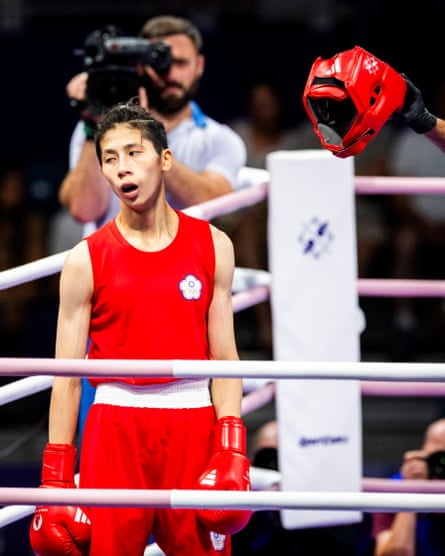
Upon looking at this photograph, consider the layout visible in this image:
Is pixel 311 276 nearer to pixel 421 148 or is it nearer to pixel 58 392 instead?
pixel 58 392

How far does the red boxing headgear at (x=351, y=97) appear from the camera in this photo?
7.58ft

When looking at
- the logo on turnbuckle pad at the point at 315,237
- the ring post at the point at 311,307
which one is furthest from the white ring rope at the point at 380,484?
the logo on turnbuckle pad at the point at 315,237

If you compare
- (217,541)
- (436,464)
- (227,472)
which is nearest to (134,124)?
(227,472)

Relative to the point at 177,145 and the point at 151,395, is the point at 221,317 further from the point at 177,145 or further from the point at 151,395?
the point at 177,145

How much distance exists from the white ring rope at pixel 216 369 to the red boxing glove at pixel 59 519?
24cm

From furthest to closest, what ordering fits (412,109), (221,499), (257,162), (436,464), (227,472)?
(257,162) < (436,464) < (412,109) < (227,472) < (221,499)

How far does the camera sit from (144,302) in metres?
2.29

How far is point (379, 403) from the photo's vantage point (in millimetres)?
4863

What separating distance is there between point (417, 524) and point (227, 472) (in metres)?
1.19

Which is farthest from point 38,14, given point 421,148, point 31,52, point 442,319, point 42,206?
point 442,319

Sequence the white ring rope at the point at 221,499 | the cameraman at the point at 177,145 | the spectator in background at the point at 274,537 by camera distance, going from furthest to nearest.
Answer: the spectator in background at the point at 274,537
the cameraman at the point at 177,145
the white ring rope at the point at 221,499

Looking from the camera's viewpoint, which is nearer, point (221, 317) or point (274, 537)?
point (221, 317)

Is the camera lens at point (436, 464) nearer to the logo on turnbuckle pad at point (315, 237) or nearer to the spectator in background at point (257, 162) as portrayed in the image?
the logo on turnbuckle pad at point (315, 237)

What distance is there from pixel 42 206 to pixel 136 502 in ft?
11.3
